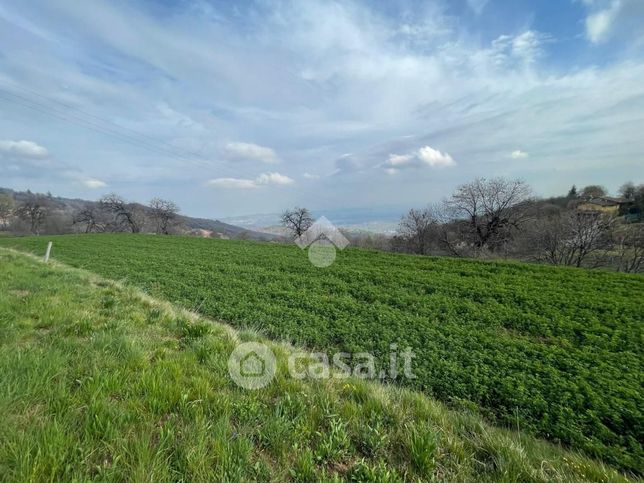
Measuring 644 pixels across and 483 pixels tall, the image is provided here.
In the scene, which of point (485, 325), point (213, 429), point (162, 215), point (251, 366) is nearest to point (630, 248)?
point (485, 325)

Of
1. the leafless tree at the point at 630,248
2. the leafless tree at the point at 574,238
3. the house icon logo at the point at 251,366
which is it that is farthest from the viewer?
the leafless tree at the point at 630,248

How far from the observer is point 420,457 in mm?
2410

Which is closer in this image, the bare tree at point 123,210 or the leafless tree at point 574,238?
the leafless tree at point 574,238

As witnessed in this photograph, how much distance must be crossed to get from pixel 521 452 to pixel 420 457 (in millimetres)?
1037

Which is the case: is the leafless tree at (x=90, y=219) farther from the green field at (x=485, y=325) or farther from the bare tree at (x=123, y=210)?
the green field at (x=485, y=325)

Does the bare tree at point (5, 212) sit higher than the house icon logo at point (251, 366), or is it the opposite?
the house icon logo at point (251, 366)

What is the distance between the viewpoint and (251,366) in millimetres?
3904

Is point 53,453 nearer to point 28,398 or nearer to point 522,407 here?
point 28,398

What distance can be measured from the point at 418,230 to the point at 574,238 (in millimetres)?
21484

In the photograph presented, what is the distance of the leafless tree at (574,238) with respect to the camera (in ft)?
86.8

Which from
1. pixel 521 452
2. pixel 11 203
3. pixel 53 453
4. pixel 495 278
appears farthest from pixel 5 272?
pixel 11 203

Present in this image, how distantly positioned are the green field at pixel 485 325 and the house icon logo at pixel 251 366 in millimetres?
2455

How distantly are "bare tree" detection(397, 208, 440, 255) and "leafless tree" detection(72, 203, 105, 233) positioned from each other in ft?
257

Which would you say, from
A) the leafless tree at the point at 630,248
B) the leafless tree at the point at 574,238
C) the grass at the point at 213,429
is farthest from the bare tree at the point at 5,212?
the leafless tree at the point at 630,248
